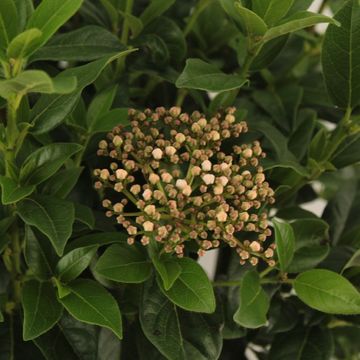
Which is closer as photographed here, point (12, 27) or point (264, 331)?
point (12, 27)

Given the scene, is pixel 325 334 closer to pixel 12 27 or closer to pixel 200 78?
pixel 200 78

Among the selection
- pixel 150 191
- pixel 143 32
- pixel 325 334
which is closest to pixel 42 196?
pixel 150 191

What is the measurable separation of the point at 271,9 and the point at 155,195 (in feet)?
0.64

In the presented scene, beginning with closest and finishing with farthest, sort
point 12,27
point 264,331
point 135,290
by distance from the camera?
1. point 12,27
2. point 135,290
3. point 264,331

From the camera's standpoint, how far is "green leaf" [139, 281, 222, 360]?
63cm

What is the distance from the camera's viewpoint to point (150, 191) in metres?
0.57

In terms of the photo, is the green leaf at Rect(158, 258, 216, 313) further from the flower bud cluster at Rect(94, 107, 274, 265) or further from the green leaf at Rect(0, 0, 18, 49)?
the green leaf at Rect(0, 0, 18, 49)

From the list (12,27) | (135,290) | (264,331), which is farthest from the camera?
(264,331)

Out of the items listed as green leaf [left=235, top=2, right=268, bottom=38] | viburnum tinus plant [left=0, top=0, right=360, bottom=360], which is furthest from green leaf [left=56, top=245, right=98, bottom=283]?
green leaf [left=235, top=2, right=268, bottom=38]

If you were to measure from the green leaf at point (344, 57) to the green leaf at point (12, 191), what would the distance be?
0.29m

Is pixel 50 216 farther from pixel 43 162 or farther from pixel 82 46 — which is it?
pixel 82 46

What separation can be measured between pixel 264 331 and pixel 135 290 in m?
0.19

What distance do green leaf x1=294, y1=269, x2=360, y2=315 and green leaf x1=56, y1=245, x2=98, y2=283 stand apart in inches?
7.9

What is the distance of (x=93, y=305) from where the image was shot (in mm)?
604
